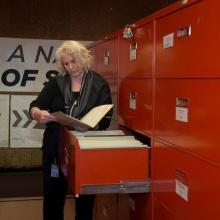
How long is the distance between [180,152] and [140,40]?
0.75 m

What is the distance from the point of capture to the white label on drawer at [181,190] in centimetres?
167

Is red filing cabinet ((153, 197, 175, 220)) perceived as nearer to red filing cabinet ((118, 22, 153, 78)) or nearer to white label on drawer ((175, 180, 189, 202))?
white label on drawer ((175, 180, 189, 202))

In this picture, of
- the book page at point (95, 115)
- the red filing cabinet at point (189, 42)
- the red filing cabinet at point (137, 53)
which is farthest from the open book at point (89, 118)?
the red filing cabinet at point (189, 42)

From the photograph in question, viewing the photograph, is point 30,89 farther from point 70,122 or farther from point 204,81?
point 204,81

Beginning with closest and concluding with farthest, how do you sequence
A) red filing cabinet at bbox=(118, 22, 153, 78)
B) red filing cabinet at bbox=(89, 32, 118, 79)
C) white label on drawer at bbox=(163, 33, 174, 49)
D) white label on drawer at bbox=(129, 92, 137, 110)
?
1. white label on drawer at bbox=(163, 33, 174, 49)
2. red filing cabinet at bbox=(118, 22, 153, 78)
3. white label on drawer at bbox=(129, 92, 137, 110)
4. red filing cabinet at bbox=(89, 32, 118, 79)

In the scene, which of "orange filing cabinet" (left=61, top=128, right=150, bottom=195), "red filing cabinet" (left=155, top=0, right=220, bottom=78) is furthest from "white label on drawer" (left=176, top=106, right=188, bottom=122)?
"orange filing cabinet" (left=61, top=128, right=150, bottom=195)

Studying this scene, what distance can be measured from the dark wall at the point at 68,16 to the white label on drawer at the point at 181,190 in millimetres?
3384

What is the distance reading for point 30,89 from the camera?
4.77 meters

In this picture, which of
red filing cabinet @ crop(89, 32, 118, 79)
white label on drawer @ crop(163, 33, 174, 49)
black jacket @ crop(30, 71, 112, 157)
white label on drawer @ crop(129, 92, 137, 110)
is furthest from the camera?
red filing cabinet @ crop(89, 32, 118, 79)

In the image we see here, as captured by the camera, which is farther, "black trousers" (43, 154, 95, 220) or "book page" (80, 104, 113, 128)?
"black trousers" (43, 154, 95, 220)

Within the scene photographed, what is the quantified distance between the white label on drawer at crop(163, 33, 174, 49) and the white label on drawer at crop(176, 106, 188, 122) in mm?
286

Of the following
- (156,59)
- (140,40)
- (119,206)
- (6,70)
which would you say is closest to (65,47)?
(140,40)

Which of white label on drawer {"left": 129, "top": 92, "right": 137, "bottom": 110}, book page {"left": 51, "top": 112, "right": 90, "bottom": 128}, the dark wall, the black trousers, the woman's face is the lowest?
the black trousers

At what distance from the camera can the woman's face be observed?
2.51 metres
